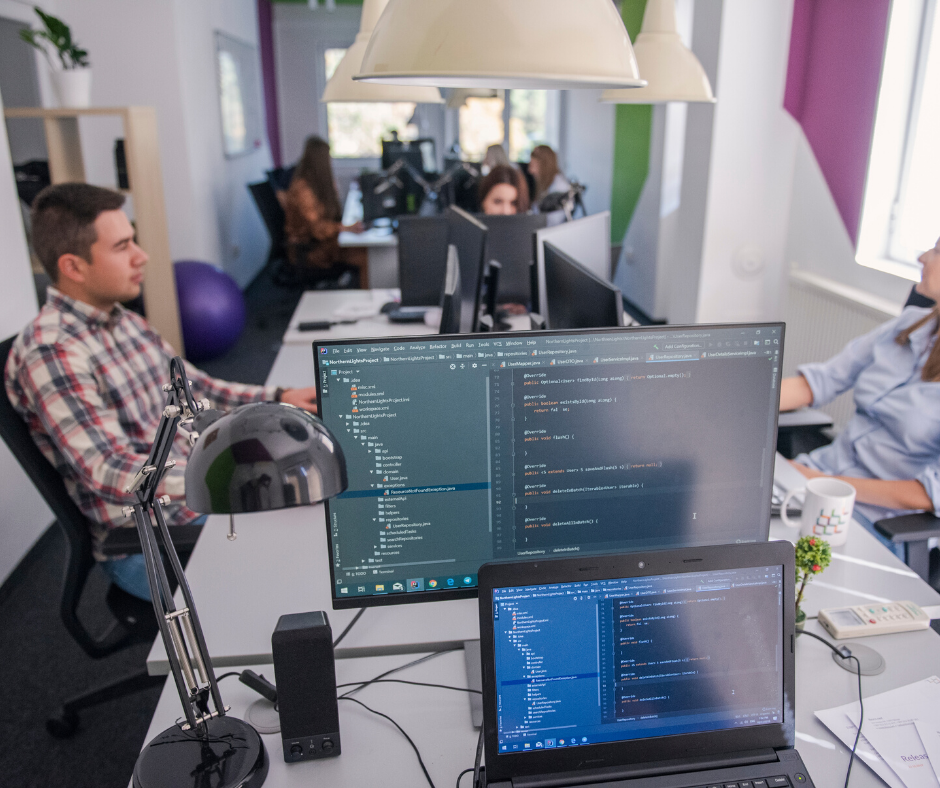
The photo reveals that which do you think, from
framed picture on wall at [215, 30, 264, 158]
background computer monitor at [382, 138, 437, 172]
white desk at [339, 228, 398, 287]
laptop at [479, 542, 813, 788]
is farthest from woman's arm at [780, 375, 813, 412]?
framed picture on wall at [215, 30, 264, 158]

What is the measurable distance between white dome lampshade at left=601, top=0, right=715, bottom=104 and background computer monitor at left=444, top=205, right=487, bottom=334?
0.52 meters

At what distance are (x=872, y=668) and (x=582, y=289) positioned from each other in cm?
86

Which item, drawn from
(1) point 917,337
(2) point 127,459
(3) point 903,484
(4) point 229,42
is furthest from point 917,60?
(4) point 229,42

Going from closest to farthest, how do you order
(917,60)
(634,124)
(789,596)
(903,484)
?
(789,596), (903,484), (917,60), (634,124)

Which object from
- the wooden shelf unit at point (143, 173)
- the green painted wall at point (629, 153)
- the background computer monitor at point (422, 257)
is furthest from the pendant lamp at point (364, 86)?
the green painted wall at point (629, 153)

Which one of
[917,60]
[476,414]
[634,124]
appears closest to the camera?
[476,414]

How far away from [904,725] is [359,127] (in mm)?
9933

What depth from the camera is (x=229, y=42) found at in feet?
20.8

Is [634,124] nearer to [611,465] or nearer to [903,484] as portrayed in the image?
[903,484]

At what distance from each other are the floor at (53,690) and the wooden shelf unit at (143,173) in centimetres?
141

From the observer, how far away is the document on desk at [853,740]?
0.93 meters

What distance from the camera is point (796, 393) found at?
7.41ft

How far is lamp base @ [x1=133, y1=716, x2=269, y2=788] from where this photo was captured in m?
0.89

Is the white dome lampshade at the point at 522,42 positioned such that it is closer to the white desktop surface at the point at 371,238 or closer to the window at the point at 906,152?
the window at the point at 906,152
